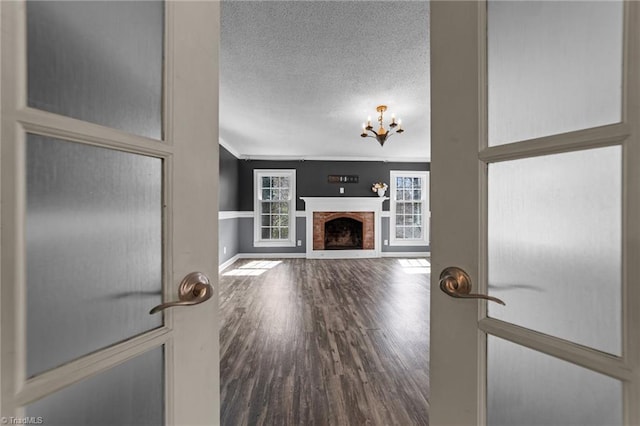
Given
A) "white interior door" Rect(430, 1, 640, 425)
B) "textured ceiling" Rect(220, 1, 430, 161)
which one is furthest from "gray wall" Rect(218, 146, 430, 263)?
"white interior door" Rect(430, 1, 640, 425)

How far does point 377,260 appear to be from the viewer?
6.65 metres

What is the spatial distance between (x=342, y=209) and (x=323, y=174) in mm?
1023

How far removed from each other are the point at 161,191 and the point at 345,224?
6624 mm

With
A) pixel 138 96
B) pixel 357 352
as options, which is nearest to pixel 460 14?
pixel 138 96

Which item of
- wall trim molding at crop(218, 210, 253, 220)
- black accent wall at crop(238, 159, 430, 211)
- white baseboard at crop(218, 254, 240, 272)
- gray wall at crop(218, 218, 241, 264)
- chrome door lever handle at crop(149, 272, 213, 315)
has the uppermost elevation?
black accent wall at crop(238, 159, 430, 211)

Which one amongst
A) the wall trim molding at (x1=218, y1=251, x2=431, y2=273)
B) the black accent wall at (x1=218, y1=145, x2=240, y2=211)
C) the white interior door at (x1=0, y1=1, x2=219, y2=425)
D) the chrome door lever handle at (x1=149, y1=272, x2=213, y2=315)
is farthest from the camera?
the wall trim molding at (x1=218, y1=251, x2=431, y2=273)

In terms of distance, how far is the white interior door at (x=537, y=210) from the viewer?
50 cm

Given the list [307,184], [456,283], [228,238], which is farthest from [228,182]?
[456,283]

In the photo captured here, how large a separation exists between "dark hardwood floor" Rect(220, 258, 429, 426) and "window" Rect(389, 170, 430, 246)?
3.06m

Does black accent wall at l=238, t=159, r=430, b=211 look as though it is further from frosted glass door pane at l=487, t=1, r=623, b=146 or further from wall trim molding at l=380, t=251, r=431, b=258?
frosted glass door pane at l=487, t=1, r=623, b=146

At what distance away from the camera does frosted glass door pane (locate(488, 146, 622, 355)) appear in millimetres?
510

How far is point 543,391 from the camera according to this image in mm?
602

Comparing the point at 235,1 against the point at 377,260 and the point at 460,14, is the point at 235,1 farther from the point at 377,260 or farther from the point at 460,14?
the point at 377,260

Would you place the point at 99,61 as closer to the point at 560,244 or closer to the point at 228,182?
the point at 560,244
